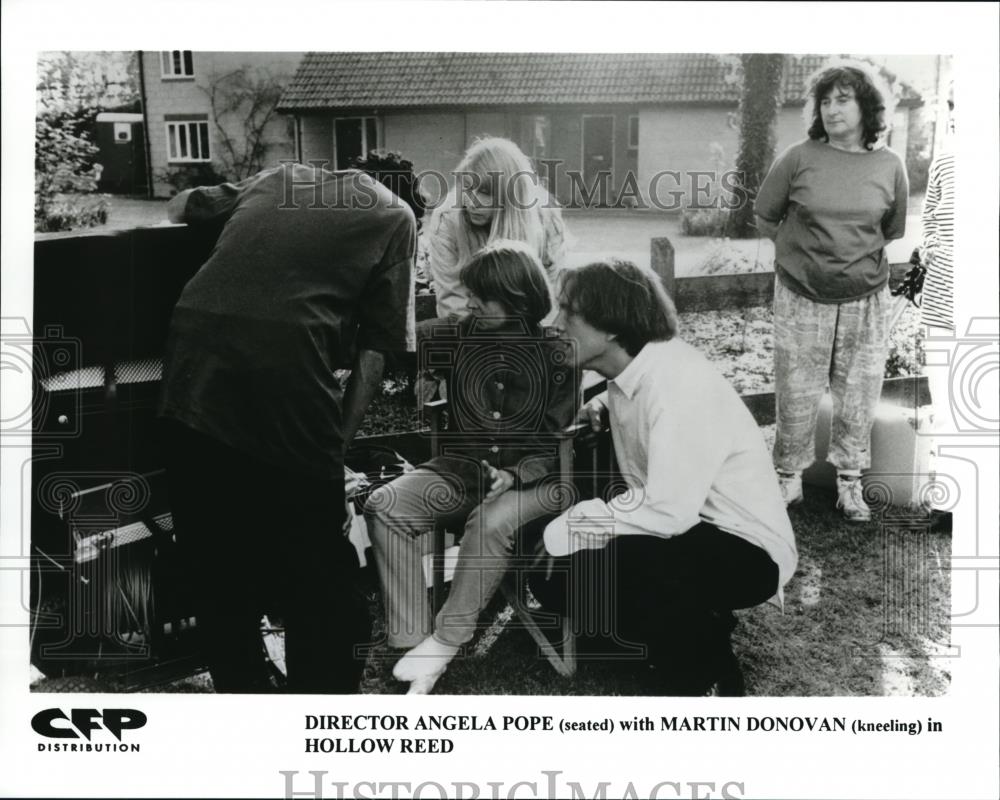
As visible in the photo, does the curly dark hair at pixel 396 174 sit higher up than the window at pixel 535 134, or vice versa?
the window at pixel 535 134

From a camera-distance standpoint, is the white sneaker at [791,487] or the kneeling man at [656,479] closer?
the kneeling man at [656,479]

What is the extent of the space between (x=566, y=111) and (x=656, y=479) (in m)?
1.19

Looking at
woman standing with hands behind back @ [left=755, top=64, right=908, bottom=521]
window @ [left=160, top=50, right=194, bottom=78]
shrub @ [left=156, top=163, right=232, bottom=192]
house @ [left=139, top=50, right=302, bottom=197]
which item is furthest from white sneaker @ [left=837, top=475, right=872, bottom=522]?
window @ [left=160, top=50, right=194, bottom=78]

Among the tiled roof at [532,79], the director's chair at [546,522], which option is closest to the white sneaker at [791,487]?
the director's chair at [546,522]

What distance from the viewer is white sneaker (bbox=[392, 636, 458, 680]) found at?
3.23m

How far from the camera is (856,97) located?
3.21 metres

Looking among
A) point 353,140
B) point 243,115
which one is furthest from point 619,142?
point 243,115

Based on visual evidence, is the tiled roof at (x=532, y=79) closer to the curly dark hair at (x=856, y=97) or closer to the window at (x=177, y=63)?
the curly dark hair at (x=856, y=97)

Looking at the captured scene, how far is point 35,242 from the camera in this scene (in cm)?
326

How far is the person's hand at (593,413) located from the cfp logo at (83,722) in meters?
1.71

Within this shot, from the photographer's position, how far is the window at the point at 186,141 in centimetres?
323

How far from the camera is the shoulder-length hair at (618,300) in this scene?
10.4 feet

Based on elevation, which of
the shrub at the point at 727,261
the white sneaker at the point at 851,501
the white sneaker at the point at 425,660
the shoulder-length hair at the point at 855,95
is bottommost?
the white sneaker at the point at 425,660

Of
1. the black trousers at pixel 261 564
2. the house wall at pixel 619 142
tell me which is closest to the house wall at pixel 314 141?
the house wall at pixel 619 142
